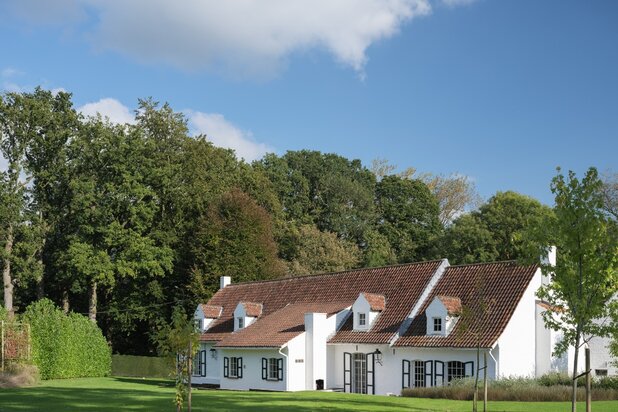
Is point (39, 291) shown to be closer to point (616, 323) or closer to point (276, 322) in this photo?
point (276, 322)

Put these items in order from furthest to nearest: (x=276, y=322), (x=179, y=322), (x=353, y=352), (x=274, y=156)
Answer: (x=274, y=156)
(x=276, y=322)
(x=353, y=352)
(x=179, y=322)

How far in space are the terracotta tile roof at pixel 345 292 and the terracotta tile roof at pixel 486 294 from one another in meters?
0.97

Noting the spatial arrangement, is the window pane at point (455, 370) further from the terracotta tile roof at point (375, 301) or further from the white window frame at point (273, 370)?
the white window frame at point (273, 370)

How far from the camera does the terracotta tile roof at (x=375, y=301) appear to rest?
128 ft

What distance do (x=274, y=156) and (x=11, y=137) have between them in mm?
25095

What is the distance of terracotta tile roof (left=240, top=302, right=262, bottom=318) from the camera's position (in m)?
46.0

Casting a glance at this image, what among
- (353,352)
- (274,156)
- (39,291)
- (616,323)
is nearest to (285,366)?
(353,352)

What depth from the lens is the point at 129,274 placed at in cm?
5575

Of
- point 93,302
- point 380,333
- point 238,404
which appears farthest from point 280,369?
point 93,302

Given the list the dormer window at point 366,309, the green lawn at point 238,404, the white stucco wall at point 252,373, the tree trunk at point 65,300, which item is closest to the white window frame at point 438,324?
the dormer window at point 366,309

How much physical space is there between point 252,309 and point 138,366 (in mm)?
15007

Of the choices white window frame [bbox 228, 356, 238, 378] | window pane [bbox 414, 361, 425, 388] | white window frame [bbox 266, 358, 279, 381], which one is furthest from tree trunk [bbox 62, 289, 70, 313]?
window pane [bbox 414, 361, 425, 388]

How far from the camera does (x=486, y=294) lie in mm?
35625

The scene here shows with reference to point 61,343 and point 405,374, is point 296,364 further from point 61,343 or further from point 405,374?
point 61,343
